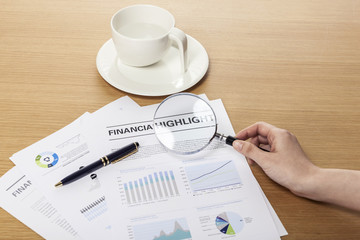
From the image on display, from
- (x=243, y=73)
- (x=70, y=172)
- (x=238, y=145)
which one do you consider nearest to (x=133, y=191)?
(x=70, y=172)

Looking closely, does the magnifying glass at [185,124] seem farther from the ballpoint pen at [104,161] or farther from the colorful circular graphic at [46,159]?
the colorful circular graphic at [46,159]

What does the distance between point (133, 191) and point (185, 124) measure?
27 centimetres

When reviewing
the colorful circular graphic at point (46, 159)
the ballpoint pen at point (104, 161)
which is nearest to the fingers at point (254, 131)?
the ballpoint pen at point (104, 161)

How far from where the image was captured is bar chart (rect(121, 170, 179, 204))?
1.02m

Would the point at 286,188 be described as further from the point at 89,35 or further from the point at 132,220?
the point at 89,35

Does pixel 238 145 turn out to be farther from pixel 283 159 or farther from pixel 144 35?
pixel 144 35

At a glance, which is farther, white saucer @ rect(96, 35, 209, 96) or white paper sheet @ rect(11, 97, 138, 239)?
white saucer @ rect(96, 35, 209, 96)

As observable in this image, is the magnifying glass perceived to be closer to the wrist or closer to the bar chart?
the bar chart

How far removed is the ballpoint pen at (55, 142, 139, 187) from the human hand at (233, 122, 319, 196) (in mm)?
303

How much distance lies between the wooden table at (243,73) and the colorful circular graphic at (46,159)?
71 mm

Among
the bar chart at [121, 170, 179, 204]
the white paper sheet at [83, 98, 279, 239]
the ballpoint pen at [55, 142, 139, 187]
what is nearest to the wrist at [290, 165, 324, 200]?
the white paper sheet at [83, 98, 279, 239]

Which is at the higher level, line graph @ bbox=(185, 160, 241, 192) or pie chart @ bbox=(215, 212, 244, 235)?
line graph @ bbox=(185, 160, 241, 192)

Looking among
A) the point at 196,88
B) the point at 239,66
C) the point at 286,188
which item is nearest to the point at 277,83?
the point at 239,66

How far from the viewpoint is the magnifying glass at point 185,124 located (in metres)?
1.12
